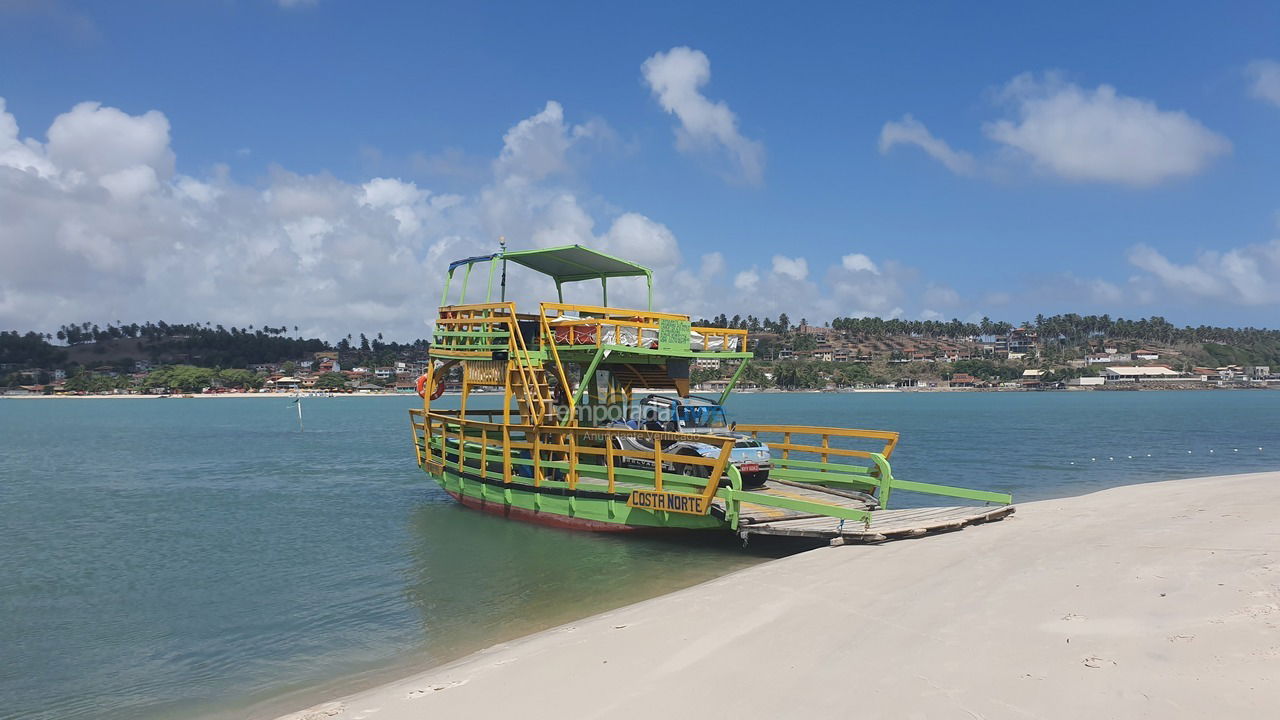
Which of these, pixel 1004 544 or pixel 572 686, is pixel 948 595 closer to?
pixel 1004 544

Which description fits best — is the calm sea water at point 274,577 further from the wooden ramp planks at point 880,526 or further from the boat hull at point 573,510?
the wooden ramp planks at point 880,526

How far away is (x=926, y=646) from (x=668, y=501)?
7.02m

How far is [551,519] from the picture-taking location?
1664 centimetres

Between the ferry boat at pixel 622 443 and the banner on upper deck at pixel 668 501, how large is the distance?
26 millimetres

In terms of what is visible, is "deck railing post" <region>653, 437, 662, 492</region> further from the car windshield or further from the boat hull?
the car windshield

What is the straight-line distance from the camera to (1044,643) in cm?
711

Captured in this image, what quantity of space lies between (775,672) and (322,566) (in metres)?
11.4

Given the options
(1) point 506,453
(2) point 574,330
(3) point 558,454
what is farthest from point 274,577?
(2) point 574,330

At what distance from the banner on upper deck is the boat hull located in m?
0.29

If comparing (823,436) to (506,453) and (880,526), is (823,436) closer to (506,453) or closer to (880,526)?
(880,526)

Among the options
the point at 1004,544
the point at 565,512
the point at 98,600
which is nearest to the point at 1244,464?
the point at 1004,544

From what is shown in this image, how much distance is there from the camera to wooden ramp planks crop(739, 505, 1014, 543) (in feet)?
41.1

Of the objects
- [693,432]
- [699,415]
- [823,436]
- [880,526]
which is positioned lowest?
[880,526]

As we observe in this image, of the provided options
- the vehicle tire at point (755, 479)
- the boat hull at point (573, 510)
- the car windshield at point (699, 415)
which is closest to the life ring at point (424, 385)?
the boat hull at point (573, 510)
